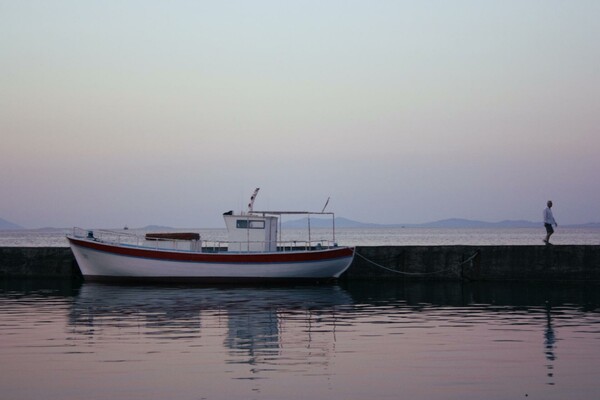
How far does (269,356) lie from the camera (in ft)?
46.6

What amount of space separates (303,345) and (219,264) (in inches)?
582

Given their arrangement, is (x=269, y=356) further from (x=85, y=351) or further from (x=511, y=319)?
(x=511, y=319)

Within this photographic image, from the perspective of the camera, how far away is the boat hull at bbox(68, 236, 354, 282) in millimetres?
29984

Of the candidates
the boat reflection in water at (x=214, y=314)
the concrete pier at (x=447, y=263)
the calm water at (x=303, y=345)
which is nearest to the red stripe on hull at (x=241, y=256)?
the boat reflection in water at (x=214, y=314)

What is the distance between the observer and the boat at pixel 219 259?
98.4ft

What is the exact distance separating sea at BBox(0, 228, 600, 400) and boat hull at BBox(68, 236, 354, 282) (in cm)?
314

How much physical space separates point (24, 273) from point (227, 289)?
8684 millimetres

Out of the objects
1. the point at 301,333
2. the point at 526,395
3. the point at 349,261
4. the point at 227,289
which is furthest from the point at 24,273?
the point at 526,395

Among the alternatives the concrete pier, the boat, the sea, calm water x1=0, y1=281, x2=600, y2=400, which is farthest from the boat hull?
calm water x1=0, y1=281, x2=600, y2=400

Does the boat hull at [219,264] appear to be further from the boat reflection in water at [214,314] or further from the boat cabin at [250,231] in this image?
the boat cabin at [250,231]

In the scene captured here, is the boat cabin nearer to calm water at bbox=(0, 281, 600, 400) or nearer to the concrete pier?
the concrete pier

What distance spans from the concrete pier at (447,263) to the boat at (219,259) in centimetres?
131

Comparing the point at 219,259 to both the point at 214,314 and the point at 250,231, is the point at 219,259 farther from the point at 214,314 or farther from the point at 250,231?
the point at 214,314

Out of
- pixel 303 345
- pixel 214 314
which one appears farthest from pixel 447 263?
pixel 303 345
